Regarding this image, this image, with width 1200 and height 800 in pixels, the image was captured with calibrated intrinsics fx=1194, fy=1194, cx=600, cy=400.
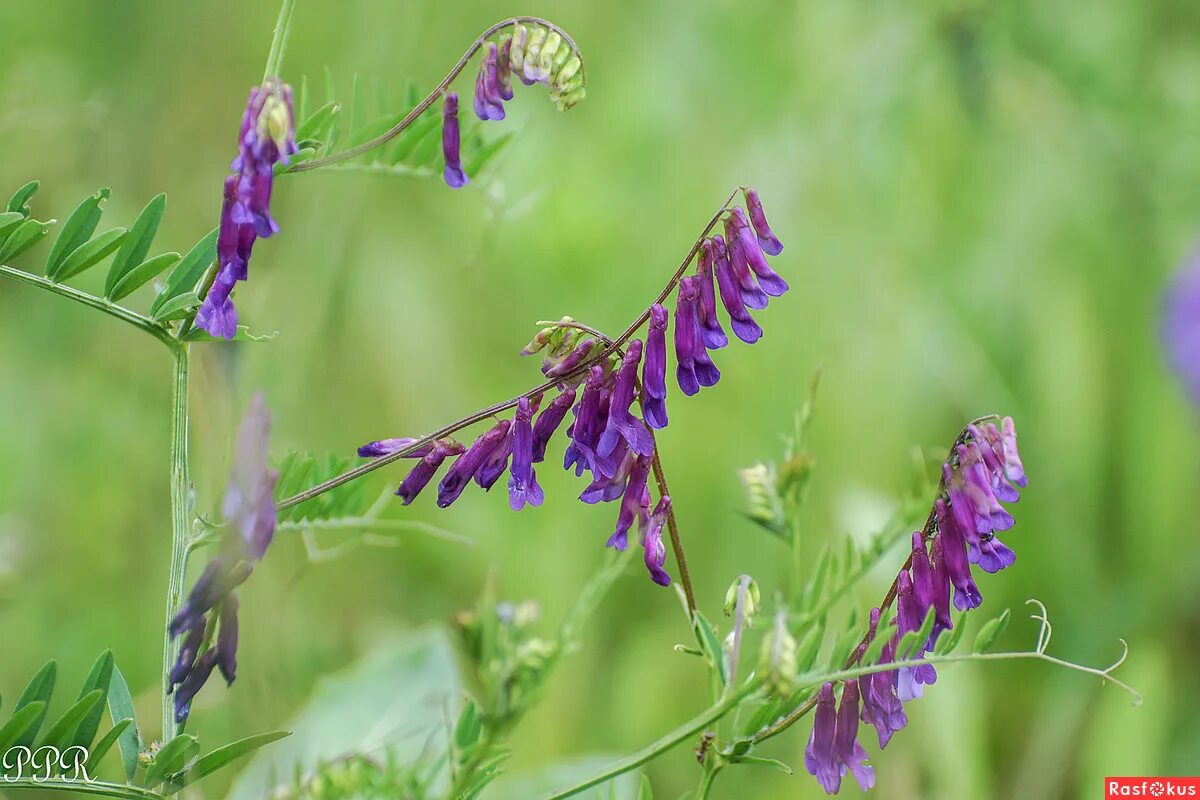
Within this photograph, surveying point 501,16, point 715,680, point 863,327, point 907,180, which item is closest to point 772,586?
point 863,327

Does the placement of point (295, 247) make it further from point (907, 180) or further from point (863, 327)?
point (907, 180)

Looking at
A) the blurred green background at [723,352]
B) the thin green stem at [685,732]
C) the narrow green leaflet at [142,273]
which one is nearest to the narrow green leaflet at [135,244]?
the narrow green leaflet at [142,273]

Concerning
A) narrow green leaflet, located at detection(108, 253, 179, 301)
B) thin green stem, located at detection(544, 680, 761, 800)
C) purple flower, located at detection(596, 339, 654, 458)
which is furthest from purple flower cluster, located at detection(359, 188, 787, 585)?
narrow green leaflet, located at detection(108, 253, 179, 301)

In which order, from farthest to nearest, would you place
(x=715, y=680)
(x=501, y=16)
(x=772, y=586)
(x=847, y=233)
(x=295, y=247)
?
(x=501, y=16)
(x=847, y=233)
(x=295, y=247)
(x=772, y=586)
(x=715, y=680)

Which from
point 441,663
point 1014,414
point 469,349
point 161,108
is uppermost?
point 161,108

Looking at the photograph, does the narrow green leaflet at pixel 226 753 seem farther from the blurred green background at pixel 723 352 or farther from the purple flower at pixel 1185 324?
the purple flower at pixel 1185 324

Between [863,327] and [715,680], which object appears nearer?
[715,680]

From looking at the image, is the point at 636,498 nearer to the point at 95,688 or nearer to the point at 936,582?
the point at 936,582

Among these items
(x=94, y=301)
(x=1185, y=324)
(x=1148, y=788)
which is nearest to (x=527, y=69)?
(x=94, y=301)
